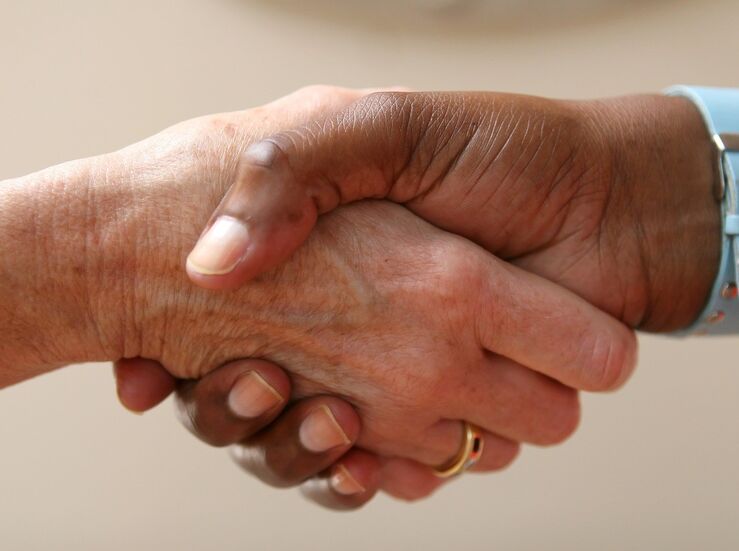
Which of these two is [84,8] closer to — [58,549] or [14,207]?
[14,207]

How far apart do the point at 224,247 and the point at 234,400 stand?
0.81 feet

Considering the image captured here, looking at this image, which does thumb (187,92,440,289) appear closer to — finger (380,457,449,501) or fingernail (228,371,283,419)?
fingernail (228,371,283,419)

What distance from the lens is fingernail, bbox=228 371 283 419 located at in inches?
35.4

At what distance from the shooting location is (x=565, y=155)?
870 mm

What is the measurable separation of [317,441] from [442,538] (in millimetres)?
679

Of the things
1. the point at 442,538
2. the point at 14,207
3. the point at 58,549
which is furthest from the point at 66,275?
the point at 442,538

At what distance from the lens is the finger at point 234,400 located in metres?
0.90

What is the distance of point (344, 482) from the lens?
104cm

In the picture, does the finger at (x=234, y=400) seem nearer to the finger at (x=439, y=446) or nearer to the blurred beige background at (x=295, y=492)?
the finger at (x=439, y=446)

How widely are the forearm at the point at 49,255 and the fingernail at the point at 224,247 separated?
145 mm

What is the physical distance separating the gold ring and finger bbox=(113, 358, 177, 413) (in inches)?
15.9

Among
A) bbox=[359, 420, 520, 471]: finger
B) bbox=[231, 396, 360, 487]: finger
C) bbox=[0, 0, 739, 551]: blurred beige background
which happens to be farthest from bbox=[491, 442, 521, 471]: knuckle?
bbox=[0, 0, 739, 551]: blurred beige background

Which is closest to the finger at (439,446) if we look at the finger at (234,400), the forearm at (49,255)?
the finger at (234,400)

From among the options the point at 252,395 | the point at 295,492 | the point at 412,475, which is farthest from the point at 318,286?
the point at 295,492
